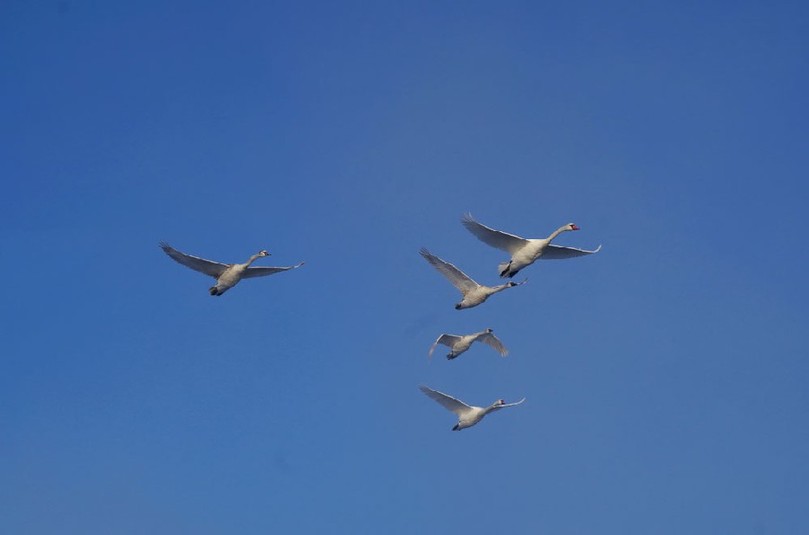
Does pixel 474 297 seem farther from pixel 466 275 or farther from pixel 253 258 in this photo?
pixel 253 258

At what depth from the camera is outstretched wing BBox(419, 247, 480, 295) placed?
7575 cm

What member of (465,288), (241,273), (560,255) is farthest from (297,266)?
(560,255)

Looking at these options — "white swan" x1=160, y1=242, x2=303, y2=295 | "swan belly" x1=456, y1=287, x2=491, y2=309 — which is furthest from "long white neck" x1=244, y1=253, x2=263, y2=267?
"swan belly" x1=456, y1=287, x2=491, y2=309

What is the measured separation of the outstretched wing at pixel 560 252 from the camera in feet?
A: 238

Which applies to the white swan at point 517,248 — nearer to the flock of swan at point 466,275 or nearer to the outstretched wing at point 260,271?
the flock of swan at point 466,275

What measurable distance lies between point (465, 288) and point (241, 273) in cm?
1383

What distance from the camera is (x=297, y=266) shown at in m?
75.8

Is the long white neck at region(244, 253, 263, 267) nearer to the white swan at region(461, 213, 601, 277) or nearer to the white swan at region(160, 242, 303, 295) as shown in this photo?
the white swan at region(160, 242, 303, 295)

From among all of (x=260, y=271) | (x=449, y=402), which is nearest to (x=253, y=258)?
(x=260, y=271)

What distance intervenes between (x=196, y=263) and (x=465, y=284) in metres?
16.5

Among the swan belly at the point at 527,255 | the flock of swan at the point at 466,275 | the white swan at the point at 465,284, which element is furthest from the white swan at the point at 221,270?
the swan belly at the point at 527,255

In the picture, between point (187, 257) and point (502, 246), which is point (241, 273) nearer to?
point (187, 257)

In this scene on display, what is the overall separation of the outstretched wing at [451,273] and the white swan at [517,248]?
3.21 meters

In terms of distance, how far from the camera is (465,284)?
76.1 metres
